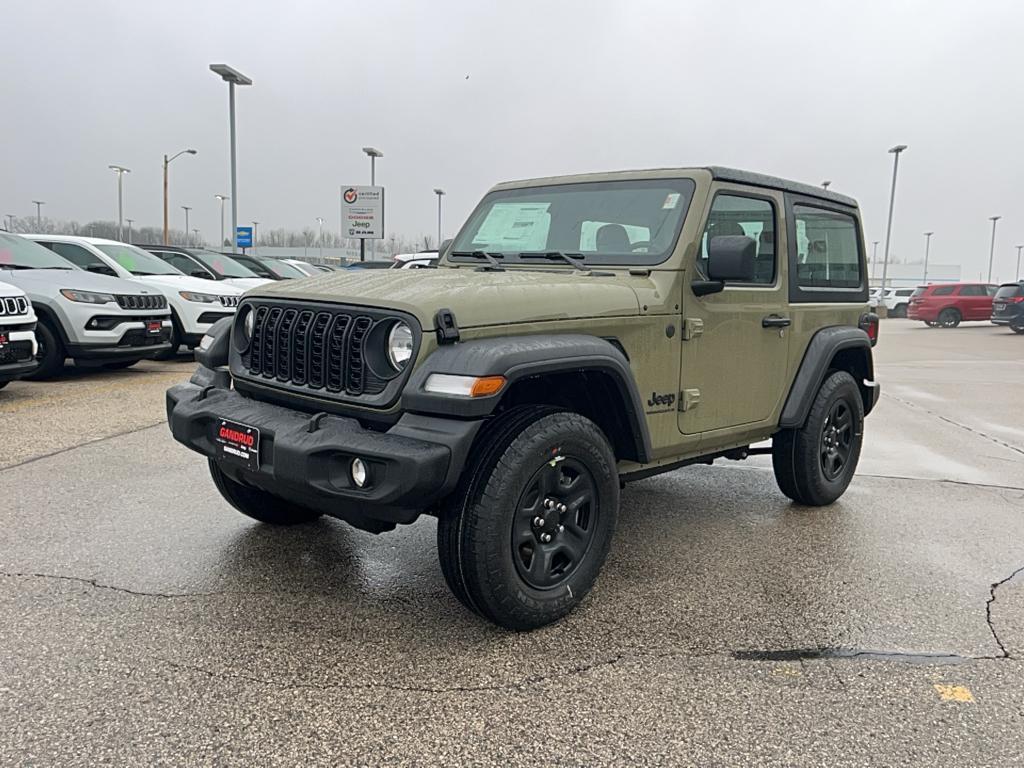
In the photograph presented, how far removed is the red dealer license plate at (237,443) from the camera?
10.5 feet

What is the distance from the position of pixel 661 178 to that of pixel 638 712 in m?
2.60

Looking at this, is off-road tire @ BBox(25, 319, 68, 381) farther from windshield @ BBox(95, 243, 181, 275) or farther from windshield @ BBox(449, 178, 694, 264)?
windshield @ BBox(449, 178, 694, 264)

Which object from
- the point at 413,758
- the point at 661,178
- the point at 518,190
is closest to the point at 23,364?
the point at 518,190

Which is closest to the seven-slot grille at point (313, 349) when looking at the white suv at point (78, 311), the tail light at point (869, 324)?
the tail light at point (869, 324)

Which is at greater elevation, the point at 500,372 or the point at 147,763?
the point at 500,372

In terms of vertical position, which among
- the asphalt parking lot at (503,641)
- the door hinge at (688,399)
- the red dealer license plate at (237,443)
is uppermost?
the door hinge at (688,399)

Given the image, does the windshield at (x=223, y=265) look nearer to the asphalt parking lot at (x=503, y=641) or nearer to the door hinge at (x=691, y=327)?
the asphalt parking lot at (x=503, y=641)

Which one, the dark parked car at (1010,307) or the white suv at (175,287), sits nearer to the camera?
the white suv at (175,287)

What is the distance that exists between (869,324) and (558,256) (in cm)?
241

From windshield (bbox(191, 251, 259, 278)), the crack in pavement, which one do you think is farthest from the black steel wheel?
windshield (bbox(191, 251, 259, 278))

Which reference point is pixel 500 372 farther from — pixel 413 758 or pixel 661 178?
pixel 661 178

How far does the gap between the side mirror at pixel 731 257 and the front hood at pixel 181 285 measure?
8911 millimetres

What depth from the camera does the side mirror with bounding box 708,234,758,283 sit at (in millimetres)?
3684

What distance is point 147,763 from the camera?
2363 mm
